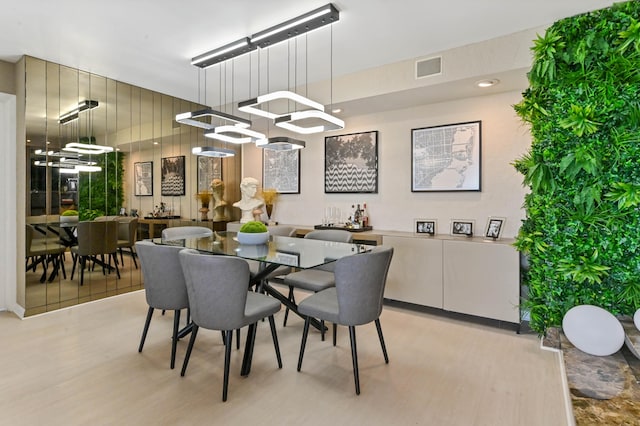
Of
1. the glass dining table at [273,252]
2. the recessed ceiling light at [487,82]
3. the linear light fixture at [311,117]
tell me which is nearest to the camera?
the glass dining table at [273,252]

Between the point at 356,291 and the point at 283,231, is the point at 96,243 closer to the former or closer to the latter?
the point at 283,231

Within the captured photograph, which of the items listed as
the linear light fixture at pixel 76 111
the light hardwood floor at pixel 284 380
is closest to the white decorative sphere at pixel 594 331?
the light hardwood floor at pixel 284 380

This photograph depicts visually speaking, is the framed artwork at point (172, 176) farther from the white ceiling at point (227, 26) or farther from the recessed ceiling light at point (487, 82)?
the recessed ceiling light at point (487, 82)

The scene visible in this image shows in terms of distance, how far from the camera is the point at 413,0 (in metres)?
2.66

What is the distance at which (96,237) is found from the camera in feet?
14.1

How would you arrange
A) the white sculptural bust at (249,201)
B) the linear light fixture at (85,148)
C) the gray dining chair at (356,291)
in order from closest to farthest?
1. the gray dining chair at (356,291)
2. the linear light fixture at (85,148)
3. the white sculptural bust at (249,201)

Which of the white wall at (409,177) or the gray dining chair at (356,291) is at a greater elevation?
the white wall at (409,177)

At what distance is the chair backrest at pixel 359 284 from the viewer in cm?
231

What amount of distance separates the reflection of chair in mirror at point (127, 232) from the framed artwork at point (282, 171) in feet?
6.97

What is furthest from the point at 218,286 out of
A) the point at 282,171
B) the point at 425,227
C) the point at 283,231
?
the point at 282,171

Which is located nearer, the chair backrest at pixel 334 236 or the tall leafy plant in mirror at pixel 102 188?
the chair backrest at pixel 334 236

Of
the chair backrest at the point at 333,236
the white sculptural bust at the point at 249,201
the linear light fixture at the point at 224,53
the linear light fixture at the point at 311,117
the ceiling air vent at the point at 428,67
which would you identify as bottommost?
the chair backrest at the point at 333,236

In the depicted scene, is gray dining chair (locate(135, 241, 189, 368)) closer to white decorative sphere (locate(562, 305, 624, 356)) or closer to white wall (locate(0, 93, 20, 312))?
white wall (locate(0, 93, 20, 312))

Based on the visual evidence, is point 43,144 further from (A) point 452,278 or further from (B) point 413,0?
(A) point 452,278
